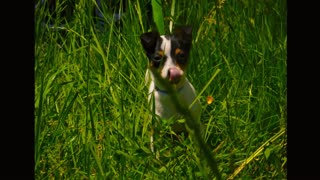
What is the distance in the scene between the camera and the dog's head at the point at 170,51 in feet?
5.56

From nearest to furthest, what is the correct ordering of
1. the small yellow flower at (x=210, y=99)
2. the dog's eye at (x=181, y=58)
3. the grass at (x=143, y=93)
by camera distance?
the grass at (x=143, y=93) < the small yellow flower at (x=210, y=99) < the dog's eye at (x=181, y=58)

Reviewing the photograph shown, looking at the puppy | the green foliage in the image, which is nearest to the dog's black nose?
the puppy

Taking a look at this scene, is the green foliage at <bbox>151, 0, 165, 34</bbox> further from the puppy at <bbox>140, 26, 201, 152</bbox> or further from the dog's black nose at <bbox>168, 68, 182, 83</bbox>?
the dog's black nose at <bbox>168, 68, 182, 83</bbox>

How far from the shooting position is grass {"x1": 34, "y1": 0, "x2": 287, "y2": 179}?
144 cm

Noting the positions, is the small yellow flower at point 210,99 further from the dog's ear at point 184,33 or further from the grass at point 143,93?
the dog's ear at point 184,33

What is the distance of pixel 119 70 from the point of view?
68.4 inches

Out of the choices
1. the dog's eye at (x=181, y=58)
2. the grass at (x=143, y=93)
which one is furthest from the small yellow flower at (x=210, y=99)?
the dog's eye at (x=181, y=58)

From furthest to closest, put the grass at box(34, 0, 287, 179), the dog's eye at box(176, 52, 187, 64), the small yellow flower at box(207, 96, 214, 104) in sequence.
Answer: the dog's eye at box(176, 52, 187, 64)
the small yellow flower at box(207, 96, 214, 104)
the grass at box(34, 0, 287, 179)

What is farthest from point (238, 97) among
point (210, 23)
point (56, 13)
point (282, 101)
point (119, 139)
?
point (56, 13)

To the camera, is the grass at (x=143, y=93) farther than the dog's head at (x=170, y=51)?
No

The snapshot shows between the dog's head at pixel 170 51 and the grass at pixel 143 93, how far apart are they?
0.04m

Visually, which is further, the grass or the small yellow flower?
the small yellow flower

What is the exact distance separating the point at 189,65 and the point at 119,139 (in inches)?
15.2

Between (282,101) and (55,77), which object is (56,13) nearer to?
(55,77)
